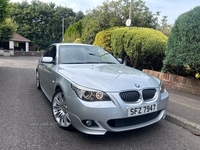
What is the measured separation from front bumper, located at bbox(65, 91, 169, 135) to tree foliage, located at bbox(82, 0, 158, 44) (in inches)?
456

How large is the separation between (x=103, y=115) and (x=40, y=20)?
43.4 metres

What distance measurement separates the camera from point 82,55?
4.04 meters

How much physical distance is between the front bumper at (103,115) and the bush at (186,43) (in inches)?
116

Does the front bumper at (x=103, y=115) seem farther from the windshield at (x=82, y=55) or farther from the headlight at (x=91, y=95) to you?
the windshield at (x=82, y=55)

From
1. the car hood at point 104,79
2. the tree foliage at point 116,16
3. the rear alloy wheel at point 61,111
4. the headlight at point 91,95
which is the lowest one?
the rear alloy wheel at point 61,111

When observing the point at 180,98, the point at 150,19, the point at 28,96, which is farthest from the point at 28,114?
the point at 150,19

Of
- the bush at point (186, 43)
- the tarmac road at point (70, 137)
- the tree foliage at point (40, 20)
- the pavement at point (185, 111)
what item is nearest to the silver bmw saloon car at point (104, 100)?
the tarmac road at point (70, 137)

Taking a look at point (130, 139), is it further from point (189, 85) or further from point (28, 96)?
point (189, 85)

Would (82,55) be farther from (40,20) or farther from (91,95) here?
(40,20)

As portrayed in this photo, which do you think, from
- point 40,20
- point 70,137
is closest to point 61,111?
point 70,137

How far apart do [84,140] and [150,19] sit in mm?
15018

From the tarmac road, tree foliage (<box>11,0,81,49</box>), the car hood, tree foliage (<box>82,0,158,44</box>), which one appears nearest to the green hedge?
the tarmac road

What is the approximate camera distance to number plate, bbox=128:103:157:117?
2535 mm

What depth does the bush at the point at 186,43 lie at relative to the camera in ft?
15.9
